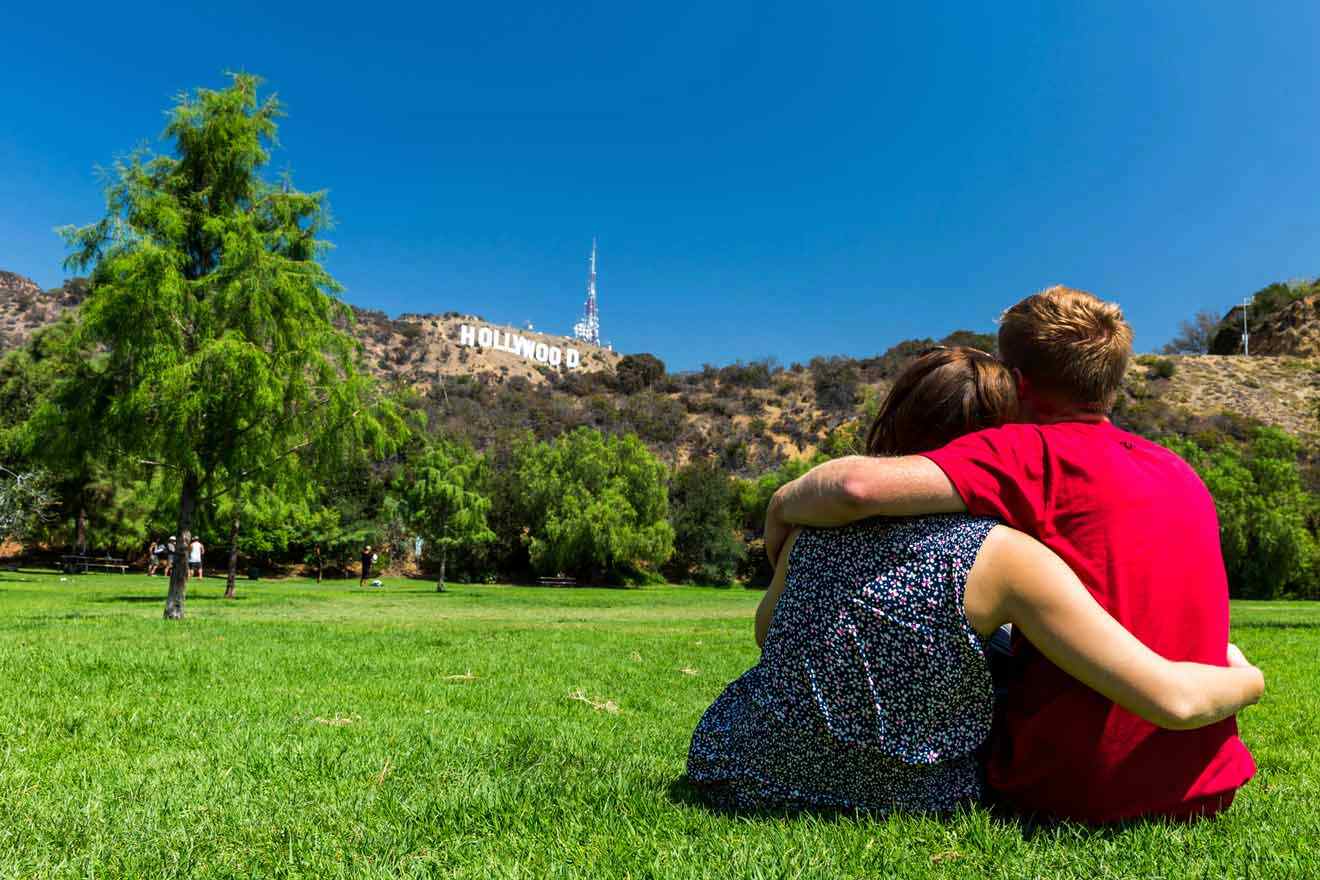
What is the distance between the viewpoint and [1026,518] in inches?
83.0

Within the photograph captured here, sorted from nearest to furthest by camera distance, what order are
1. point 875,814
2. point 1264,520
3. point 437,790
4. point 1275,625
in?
point 875,814
point 437,790
point 1275,625
point 1264,520

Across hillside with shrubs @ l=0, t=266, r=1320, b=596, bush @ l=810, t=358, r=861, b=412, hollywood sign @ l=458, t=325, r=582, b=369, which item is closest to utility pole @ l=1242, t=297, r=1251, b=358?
hillside with shrubs @ l=0, t=266, r=1320, b=596

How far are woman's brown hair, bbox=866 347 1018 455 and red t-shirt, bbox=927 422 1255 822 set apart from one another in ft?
0.48

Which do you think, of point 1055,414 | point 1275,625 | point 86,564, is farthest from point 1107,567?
point 86,564

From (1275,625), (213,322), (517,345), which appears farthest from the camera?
(517,345)

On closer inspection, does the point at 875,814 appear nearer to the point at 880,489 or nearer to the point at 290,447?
the point at 880,489

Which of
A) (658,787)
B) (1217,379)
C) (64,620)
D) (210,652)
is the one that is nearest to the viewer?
(658,787)

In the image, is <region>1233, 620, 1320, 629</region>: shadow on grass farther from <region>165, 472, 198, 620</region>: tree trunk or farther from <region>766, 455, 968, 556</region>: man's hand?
<region>165, 472, 198, 620</region>: tree trunk

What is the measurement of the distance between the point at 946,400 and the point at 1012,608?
0.61 m

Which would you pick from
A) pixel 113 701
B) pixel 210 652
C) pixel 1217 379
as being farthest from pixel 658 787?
pixel 1217 379

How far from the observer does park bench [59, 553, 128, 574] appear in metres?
38.5

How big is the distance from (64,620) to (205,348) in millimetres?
4954

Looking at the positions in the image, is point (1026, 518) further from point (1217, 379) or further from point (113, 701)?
point (1217, 379)

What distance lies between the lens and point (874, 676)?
2197mm
